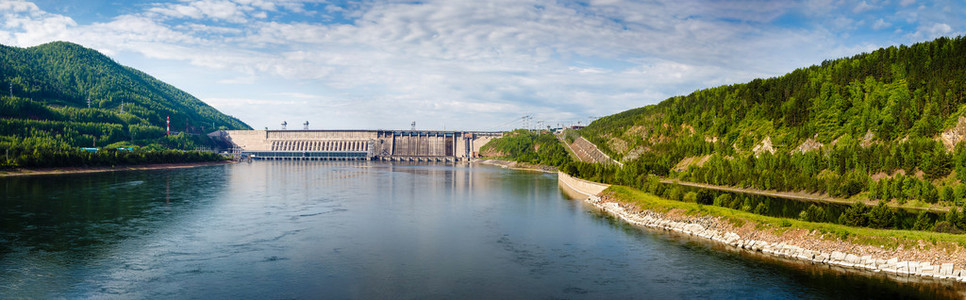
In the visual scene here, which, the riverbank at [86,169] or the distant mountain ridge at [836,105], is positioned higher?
the distant mountain ridge at [836,105]

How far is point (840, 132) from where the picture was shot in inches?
3433

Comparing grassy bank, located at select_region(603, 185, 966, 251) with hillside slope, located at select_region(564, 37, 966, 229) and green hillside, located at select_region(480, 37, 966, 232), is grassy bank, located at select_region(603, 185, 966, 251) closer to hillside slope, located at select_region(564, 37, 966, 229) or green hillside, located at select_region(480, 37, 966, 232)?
green hillside, located at select_region(480, 37, 966, 232)

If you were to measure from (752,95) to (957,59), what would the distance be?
41319 mm

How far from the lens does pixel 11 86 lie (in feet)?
585

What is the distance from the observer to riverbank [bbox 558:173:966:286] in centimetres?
2992

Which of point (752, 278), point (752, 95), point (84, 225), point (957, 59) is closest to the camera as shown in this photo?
point (752, 278)

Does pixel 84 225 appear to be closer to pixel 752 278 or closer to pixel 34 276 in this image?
pixel 34 276

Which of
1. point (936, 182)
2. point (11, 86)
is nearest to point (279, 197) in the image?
point (936, 182)

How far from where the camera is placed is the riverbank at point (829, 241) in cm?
2992

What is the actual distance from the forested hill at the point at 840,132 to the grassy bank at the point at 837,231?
22558 millimetres

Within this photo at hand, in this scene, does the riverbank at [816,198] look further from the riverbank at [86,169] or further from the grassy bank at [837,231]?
the riverbank at [86,169]

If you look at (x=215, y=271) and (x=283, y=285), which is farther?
(x=215, y=271)

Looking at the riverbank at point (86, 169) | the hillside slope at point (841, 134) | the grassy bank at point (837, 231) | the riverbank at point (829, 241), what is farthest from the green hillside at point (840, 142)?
the riverbank at point (86, 169)

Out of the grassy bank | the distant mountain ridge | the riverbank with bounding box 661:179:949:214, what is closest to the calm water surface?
the grassy bank
